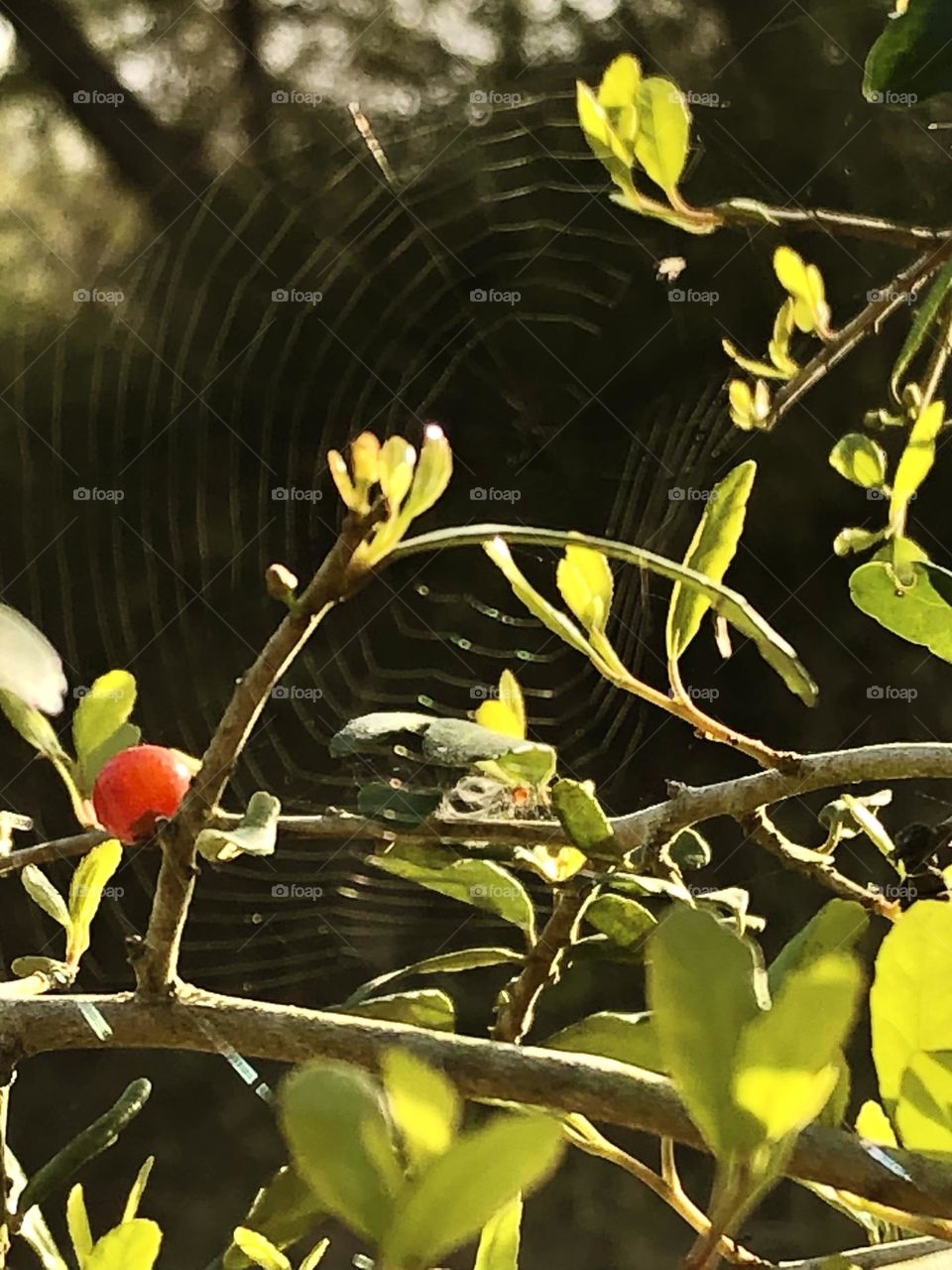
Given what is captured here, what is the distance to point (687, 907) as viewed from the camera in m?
0.12

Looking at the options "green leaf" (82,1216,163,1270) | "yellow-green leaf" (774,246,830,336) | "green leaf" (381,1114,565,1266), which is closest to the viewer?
"green leaf" (381,1114,565,1266)

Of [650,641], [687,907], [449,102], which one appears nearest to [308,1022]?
[687,907]

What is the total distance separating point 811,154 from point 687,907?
618mm

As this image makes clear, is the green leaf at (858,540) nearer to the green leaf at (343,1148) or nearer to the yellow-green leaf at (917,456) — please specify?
the yellow-green leaf at (917,456)
